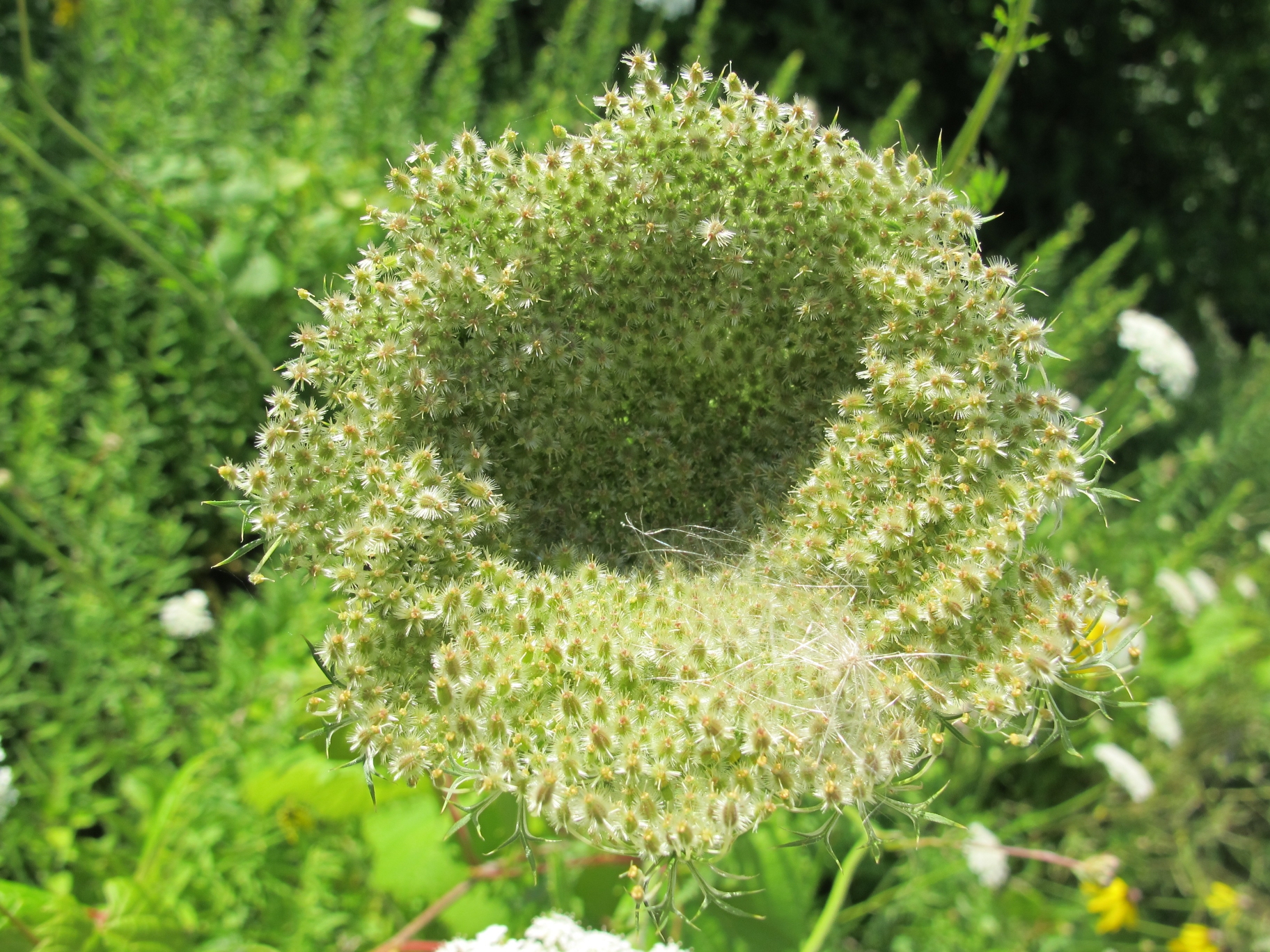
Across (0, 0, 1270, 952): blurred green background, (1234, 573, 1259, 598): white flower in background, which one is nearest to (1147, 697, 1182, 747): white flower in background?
(0, 0, 1270, 952): blurred green background

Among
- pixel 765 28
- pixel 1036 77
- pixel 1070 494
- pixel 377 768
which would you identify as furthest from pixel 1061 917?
pixel 1036 77

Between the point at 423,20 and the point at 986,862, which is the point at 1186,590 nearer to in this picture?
the point at 986,862

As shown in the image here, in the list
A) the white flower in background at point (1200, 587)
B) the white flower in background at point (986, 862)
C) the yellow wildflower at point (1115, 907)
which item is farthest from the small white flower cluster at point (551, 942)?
the white flower in background at point (1200, 587)

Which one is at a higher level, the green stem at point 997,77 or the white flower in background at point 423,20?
the green stem at point 997,77

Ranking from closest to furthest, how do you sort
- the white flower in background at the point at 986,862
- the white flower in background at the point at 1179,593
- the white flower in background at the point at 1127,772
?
the white flower in background at the point at 986,862 < the white flower in background at the point at 1127,772 < the white flower in background at the point at 1179,593

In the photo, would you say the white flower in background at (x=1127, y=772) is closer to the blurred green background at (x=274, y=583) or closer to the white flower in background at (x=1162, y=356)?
the blurred green background at (x=274, y=583)

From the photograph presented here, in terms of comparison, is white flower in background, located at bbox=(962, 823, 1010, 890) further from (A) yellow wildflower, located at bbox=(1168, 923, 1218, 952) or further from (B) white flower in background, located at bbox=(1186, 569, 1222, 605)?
(B) white flower in background, located at bbox=(1186, 569, 1222, 605)

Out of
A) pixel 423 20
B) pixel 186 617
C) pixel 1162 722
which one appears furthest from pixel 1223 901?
pixel 423 20
